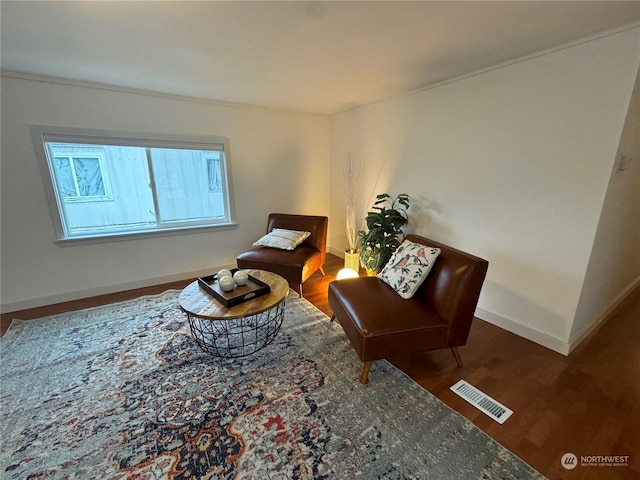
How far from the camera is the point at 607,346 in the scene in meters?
2.12

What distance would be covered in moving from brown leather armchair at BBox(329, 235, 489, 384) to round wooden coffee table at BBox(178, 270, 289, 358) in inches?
23.3

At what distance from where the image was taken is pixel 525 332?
89.3 inches

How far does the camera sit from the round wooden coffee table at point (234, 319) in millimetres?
1778

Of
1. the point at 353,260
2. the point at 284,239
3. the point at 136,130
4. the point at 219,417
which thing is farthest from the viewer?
the point at 353,260

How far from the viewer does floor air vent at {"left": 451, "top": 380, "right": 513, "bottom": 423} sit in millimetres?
1534

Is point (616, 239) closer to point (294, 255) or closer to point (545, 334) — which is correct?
point (545, 334)

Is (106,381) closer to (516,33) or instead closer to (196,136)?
(196,136)

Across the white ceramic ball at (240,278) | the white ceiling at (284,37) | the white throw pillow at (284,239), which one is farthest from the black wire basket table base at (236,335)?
the white ceiling at (284,37)

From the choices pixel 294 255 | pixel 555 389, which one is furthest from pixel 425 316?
pixel 294 255

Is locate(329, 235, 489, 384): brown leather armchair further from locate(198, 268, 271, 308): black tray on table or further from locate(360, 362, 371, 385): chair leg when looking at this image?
locate(198, 268, 271, 308): black tray on table

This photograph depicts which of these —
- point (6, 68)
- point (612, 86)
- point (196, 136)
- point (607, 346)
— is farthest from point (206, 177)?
point (607, 346)

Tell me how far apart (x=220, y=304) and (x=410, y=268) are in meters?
1.40

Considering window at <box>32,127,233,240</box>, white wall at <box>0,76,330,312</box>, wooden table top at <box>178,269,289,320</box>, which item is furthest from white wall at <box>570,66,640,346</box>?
window at <box>32,127,233,240</box>

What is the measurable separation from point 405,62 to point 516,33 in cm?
72
